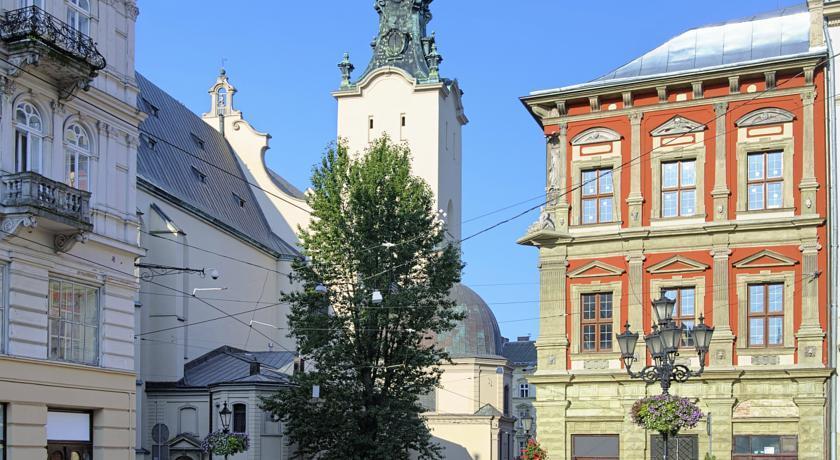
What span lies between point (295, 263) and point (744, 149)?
15.0m

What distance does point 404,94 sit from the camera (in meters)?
73.8

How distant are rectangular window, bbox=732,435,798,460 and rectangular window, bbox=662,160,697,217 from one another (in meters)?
6.03

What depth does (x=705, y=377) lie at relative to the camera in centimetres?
3294

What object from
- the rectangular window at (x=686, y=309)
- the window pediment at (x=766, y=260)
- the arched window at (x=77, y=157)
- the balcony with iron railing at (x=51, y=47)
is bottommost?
the rectangular window at (x=686, y=309)

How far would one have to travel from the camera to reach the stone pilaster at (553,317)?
3469 cm

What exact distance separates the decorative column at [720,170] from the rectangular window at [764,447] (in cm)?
569

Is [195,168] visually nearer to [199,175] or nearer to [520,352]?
[199,175]

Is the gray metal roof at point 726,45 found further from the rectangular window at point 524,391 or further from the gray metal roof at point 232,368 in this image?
the rectangular window at point 524,391

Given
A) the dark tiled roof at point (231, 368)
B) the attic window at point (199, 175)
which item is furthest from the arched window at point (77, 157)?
the attic window at point (199, 175)

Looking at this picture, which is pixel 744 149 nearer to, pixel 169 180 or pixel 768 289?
pixel 768 289

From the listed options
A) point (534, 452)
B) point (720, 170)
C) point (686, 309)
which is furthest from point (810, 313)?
point (534, 452)

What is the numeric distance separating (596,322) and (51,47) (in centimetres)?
1667

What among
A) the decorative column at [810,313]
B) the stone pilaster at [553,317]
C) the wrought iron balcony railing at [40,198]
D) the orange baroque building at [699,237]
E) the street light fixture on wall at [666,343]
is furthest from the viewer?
the stone pilaster at [553,317]

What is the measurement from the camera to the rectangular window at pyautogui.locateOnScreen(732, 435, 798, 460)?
3206cm
